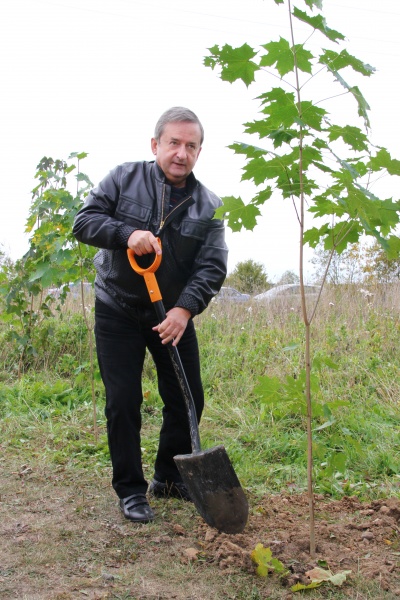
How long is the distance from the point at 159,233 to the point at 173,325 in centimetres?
45

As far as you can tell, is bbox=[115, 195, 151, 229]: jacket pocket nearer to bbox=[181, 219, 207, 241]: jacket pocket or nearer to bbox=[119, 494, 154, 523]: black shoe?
bbox=[181, 219, 207, 241]: jacket pocket

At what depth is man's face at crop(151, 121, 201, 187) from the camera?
9.92 ft

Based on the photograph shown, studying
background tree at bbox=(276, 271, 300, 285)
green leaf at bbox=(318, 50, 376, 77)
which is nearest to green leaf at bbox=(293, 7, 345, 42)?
green leaf at bbox=(318, 50, 376, 77)

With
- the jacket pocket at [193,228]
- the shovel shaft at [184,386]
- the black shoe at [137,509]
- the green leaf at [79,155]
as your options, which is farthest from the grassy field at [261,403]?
the green leaf at [79,155]

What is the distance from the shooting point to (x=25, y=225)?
6113 mm

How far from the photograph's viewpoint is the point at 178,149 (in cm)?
304

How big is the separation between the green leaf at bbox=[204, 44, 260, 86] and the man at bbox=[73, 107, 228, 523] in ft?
2.52

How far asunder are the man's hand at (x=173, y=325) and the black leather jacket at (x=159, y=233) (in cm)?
5

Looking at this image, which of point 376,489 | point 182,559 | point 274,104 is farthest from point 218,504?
point 274,104

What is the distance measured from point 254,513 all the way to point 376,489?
752mm

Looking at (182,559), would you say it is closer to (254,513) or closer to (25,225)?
(254,513)

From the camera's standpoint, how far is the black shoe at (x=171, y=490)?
350 centimetres

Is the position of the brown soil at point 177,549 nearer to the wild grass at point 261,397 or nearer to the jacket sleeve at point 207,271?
the wild grass at point 261,397

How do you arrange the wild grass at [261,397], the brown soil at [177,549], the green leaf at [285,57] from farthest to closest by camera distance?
1. the wild grass at [261,397]
2. the brown soil at [177,549]
3. the green leaf at [285,57]
